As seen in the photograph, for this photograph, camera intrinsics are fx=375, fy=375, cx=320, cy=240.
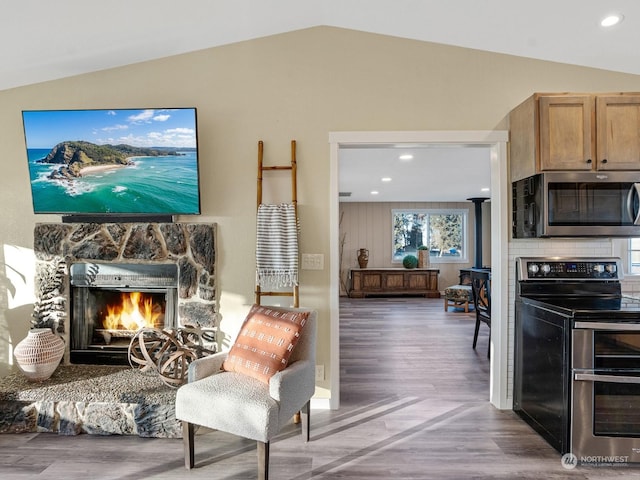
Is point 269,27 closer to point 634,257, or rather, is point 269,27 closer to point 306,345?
point 306,345

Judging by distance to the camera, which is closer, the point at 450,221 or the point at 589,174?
the point at 589,174

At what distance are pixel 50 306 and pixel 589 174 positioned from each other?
4.05 meters

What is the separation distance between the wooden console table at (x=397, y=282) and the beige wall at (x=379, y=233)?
553 mm

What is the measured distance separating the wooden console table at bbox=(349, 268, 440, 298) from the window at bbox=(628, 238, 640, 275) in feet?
16.4

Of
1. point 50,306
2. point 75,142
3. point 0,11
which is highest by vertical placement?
point 0,11

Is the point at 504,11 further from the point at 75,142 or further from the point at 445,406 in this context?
the point at 75,142

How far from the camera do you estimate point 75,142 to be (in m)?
2.77

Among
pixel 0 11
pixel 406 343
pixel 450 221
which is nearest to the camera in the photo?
pixel 0 11

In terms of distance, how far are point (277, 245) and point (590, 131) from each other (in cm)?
223

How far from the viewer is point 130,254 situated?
115 inches

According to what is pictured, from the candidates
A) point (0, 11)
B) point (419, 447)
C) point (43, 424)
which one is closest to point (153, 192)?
point (0, 11)

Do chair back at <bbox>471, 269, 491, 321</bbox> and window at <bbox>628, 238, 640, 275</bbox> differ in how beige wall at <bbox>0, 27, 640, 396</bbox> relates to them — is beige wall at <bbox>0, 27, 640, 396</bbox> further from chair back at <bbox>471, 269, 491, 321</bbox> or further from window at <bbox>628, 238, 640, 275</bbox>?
chair back at <bbox>471, 269, 491, 321</bbox>

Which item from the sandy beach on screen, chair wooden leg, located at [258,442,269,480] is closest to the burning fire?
the sandy beach on screen

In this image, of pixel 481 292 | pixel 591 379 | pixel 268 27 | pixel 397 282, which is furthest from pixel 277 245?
pixel 397 282
